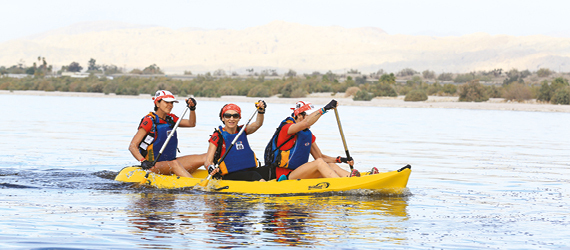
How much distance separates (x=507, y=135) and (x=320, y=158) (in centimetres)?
1503

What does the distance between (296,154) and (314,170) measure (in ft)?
1.12

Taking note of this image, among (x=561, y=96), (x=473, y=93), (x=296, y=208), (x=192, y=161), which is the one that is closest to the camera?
(x=296, y=208)

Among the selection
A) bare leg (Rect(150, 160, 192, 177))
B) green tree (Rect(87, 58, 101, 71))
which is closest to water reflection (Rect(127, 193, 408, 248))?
bare leg (Rect(150, 160, 192, 177))

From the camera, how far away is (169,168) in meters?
11.2

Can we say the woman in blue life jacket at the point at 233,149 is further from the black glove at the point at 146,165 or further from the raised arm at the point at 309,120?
the black glove at the point at 146,165

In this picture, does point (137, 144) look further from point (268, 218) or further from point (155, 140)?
point (268, 218)

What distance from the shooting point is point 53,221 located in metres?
8.12

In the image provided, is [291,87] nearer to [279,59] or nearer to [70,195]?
[70,195]

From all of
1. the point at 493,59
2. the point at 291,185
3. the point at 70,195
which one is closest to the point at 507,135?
the point at 291,185

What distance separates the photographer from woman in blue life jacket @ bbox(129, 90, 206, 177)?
10664mm

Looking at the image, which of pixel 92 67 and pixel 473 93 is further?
pixel 92 67

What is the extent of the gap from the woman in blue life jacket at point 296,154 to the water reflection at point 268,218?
0.41 metres

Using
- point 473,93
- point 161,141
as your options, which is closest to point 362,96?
point 473,93

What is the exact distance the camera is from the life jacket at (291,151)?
404 inches
